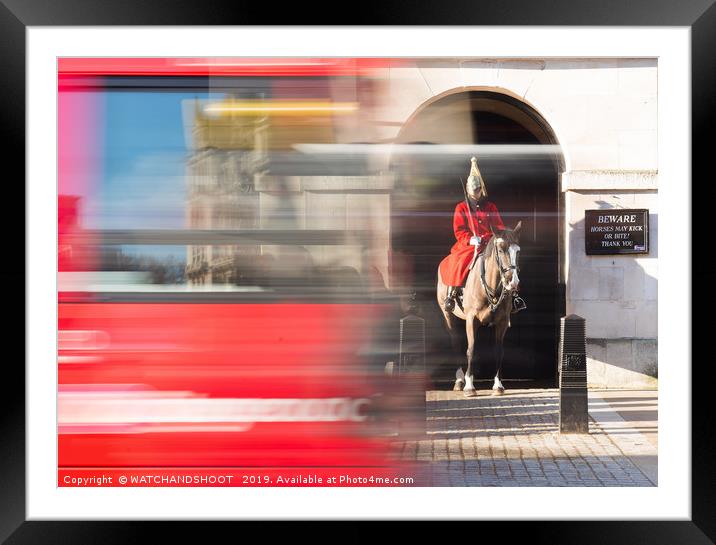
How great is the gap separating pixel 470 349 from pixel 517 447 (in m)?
1.25

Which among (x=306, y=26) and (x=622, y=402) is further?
(x=622, y=402)

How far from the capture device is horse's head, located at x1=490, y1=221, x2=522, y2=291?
16.2 ft

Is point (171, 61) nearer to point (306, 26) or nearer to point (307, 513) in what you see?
point (306, 26)

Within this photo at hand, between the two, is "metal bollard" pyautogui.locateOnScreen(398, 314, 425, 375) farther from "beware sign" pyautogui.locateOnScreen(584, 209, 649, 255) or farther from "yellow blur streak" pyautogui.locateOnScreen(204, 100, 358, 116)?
"beware sign" pyautogui.locateOnScreen(584, 209, 649, 255)

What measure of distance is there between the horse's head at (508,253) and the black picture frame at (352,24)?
133 centimetres

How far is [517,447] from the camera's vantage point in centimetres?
555

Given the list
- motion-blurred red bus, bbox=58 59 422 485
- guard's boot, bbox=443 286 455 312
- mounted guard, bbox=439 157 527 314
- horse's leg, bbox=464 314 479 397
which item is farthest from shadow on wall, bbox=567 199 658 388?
motion-blurred red bus, bbox=58 59 422 485

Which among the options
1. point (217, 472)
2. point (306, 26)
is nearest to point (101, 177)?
point (306, 26)

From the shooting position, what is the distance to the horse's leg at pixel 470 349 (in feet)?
15.8

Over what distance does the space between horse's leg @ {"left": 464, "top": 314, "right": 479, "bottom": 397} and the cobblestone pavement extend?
0.08m

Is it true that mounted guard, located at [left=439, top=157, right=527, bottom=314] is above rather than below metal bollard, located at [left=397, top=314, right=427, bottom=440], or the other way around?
above

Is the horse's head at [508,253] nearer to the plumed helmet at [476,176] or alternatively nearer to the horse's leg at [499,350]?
the horse's leg at [499,350]

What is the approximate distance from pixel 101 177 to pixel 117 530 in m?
2.15

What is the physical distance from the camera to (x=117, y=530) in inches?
156
